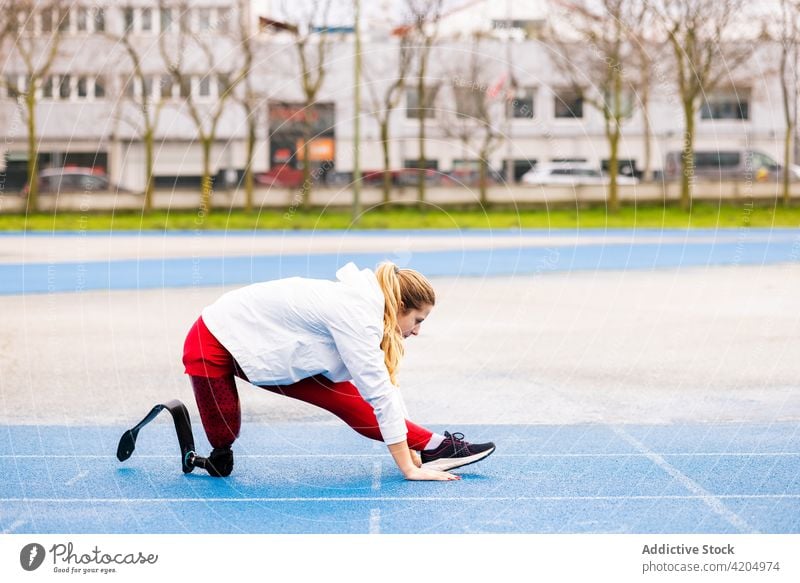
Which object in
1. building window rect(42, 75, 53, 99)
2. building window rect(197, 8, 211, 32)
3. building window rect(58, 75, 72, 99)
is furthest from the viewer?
building window rect(58, 75, 72, 99)

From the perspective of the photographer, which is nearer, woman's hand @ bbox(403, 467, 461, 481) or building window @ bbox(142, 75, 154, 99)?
woman's hand @ bbox(403, 467, 461, 481)

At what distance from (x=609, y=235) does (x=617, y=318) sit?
1695 cm

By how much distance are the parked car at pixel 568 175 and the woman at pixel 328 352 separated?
38360 millimetres

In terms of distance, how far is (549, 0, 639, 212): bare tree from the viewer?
32438 mm

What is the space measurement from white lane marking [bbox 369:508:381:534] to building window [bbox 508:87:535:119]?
41299mm

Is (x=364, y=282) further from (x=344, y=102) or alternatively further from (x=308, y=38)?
(x=344, y=102)

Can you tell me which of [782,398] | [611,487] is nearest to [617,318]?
[782,398]

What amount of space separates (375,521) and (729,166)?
159ft

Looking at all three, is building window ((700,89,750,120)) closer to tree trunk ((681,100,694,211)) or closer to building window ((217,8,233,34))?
tree trunk ((681,100,694,211))

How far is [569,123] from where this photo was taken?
54.9 m

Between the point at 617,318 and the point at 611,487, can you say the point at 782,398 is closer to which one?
the point at 611,487

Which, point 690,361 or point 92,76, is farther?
point 92,76

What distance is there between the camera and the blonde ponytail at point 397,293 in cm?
600

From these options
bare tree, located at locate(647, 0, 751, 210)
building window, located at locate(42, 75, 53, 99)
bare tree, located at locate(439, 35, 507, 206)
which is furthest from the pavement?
building window, located at locate(42, 75, 53, 99)
